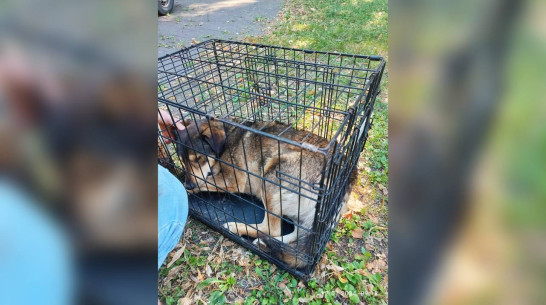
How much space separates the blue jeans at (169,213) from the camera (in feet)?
4.43

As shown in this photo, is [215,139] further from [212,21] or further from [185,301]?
[212,21]

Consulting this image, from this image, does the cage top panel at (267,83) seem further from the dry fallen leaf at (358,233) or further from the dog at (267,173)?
the dry fallen leaf at (358,233)

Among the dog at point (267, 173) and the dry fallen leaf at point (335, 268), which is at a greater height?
the dog at point (267, 173)

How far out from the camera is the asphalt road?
6.31 metres

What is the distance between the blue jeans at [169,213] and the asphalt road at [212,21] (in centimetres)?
447

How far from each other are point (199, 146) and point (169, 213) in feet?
2.39

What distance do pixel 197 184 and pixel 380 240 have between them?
4.94ft

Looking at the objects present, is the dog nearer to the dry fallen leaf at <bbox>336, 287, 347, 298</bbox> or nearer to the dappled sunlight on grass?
the dry fallen leaf at <bbox>336, 287, 347, 298</bbox>

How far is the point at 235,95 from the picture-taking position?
11.2 feet
